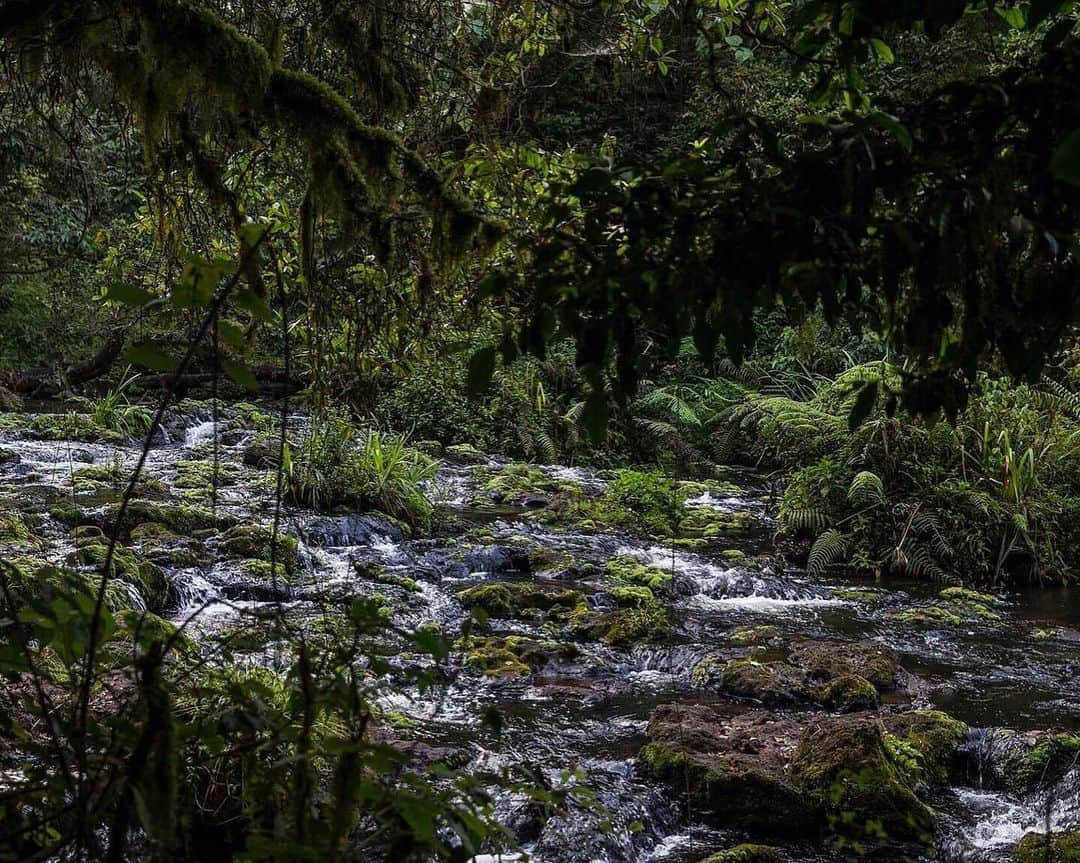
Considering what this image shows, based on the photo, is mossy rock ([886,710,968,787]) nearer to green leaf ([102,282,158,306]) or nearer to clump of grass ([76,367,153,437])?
green leaf ([102,282,158,306])

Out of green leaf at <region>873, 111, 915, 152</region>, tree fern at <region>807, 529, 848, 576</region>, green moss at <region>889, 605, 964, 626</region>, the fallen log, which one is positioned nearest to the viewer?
green leaf at <region>873, 111, 915, 152</region>

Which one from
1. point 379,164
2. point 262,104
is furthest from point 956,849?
point 262,104

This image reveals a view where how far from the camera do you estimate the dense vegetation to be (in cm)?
183

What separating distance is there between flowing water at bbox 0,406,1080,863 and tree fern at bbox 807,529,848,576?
260 millimetres

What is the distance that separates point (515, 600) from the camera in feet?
27.7

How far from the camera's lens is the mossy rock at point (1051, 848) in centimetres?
406

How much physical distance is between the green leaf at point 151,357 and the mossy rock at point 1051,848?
13.1 ft

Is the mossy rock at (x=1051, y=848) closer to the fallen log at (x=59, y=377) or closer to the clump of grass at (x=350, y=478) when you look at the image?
the clump of grass at (x=350, y=478)

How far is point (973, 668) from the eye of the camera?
7.32 m

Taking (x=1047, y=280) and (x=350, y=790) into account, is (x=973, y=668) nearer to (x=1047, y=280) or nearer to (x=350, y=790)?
(x=1047, y=280)

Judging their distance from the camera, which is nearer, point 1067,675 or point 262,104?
point 262,104

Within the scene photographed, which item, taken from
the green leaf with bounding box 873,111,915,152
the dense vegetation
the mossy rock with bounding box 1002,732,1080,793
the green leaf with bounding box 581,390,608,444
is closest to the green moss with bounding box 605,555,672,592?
the dense vegetation

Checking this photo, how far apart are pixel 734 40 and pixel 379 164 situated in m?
1.75

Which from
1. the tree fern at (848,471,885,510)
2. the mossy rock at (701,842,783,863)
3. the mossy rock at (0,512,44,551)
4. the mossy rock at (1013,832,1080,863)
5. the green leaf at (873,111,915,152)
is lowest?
the mossy rock at (701,842,783,863)
